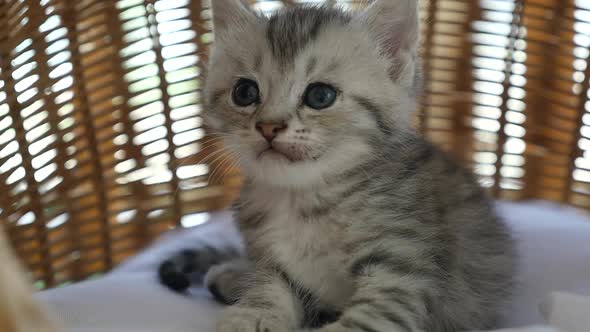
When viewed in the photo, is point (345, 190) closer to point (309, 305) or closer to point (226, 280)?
point (309, 305)

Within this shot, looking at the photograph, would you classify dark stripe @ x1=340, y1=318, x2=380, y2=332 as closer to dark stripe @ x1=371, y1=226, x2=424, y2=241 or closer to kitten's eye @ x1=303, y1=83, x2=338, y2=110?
dark stripe @ x1=371, y1=226, x2=424, y2=241

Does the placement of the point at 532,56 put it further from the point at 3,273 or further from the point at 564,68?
the point at 3,273

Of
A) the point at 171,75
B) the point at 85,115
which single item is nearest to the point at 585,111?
the point at 171,75

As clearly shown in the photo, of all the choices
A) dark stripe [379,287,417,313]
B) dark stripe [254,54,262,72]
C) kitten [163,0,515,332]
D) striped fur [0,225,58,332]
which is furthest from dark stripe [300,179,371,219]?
striped fur [0,225,58,332]

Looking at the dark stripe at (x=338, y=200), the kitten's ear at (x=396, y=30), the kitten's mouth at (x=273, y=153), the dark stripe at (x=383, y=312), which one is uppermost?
the kitten's ear at (x=396, y=30)

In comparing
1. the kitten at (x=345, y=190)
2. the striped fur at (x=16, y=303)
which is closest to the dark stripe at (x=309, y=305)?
the kitten at (x=345, y=190)

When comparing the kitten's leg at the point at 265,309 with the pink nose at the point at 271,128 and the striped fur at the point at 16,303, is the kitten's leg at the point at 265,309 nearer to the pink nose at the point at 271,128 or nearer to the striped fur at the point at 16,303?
the pink nose at the point at 271,128
